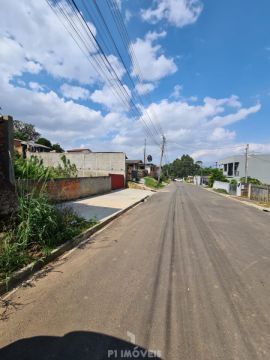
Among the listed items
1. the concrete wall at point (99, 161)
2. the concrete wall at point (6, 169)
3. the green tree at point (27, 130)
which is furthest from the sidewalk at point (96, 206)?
the green tree at point (27, 130)

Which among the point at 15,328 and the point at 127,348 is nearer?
the point at 127,348

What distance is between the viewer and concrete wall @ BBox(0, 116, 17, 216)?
5.11 meters

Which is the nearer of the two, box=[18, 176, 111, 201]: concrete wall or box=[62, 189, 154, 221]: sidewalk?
box=[62, 189, 154, 221]: sidewalk

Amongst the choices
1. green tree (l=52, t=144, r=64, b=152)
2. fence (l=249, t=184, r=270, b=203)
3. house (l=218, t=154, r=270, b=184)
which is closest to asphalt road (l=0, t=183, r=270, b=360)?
fence (l=249, t=184, r=270, b=203)

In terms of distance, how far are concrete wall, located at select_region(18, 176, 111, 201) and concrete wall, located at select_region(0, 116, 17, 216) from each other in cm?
243

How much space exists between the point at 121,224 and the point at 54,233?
368 centimetres

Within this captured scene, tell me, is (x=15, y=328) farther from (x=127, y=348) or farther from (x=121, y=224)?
(x=121, y=224)

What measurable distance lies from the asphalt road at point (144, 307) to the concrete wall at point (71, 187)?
605cm

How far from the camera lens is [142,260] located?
203 inches

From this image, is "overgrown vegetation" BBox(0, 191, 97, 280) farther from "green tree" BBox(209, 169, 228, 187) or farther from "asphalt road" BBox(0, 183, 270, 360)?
"green tree" BBox(209, 169, 228, 187)

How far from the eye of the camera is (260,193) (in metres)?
23.6

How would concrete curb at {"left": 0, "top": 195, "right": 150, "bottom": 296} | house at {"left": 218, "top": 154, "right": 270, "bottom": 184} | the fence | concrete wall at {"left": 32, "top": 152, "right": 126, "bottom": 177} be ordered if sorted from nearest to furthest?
concrete curb at {"left": 0, "top": 195, "right": 150, "bottom": 296}, the fence, concrete wall at {"left": 32, "top": 152, "right": 126, "bottom": 177}, house at {"left": 218, "top": 154, "right": 270, "bottom": 184}

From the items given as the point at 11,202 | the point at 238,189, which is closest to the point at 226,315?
the point at 11,202

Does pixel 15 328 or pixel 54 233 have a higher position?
pixel 54 233
